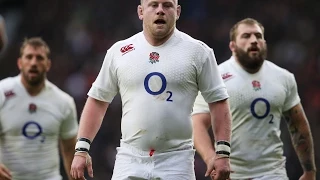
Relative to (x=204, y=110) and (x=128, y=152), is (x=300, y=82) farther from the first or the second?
(x=128, y=152)

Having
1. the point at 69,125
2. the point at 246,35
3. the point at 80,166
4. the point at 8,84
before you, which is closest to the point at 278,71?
the point at 246,35

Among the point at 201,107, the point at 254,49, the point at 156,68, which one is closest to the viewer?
the point at 156,68

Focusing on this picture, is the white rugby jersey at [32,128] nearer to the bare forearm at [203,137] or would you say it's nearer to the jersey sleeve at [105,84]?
the bare forearm at [203,137]

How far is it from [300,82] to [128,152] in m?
9.86

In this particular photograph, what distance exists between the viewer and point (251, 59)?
29.0 feet

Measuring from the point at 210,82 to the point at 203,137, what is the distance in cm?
125

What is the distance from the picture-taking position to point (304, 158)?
351 inches

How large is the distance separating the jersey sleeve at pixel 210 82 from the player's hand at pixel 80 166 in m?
1.02

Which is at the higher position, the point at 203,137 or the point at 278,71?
the point at 278,71

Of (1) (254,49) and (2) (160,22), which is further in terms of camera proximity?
(1) (254,49)

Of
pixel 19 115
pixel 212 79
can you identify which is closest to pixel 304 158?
pixel 212 79

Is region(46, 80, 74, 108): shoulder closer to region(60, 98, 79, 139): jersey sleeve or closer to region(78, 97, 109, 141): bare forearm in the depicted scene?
region(60, 98, 79, 139): jersey sleeve

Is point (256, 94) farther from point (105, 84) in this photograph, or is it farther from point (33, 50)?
point (33, 50)

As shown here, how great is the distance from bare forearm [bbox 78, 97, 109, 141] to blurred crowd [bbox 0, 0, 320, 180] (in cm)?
877
